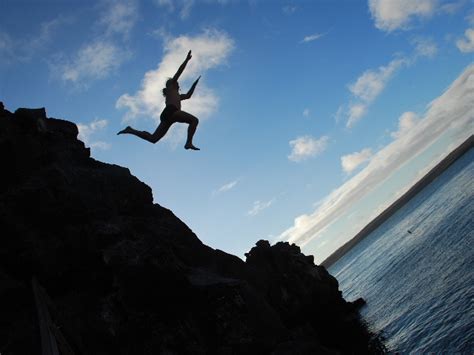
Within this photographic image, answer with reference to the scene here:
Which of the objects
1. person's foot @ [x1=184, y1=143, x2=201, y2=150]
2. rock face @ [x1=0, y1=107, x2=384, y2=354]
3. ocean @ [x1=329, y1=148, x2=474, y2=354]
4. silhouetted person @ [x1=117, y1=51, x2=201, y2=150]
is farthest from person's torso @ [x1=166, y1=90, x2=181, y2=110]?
ocean @ [x1=329, y1=148, x2=474, y2=354]

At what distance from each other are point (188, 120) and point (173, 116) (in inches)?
20.5

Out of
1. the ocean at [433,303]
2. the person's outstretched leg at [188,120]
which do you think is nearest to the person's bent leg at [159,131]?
the person's outstretched leg at [188,120]

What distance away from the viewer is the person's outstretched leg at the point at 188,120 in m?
12.9

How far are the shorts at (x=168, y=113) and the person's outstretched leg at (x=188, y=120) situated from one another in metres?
0.12

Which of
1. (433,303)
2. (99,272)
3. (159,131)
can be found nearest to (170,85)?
(159,131)

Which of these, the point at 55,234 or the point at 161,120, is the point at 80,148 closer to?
the point at 55,234

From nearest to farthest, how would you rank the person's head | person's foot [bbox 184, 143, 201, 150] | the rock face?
1. person's foot [bbox 184, 143, 201, 150]
2. the person's head
3. the rock face

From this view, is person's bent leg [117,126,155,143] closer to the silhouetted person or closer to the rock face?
the silhouetted person

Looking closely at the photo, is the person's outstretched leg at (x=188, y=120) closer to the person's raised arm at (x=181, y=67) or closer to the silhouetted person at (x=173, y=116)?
the silhouetted person at (x=173, y=116)

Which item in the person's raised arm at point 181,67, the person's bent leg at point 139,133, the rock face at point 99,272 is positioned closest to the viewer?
the person's raised arm at point 181,67

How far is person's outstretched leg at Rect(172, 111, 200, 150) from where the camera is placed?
12.9 metres

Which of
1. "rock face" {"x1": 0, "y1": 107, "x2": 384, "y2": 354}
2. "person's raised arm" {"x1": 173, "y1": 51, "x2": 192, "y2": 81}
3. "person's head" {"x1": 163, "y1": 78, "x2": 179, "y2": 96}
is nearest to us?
"person's raised arm" {"x1": 173, "y1": 51, "x2": 192, "y2": 81}

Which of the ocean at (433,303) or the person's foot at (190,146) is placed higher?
the person's foot at (190,146)

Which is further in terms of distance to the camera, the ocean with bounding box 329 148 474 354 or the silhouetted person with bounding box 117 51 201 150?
the ocean with bounding box 329 148 474 354
